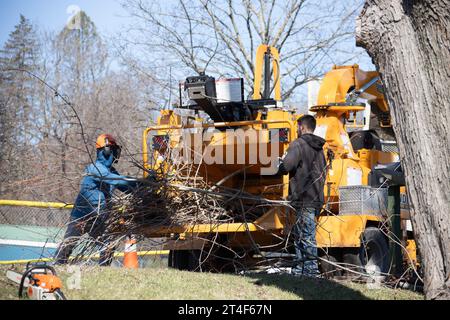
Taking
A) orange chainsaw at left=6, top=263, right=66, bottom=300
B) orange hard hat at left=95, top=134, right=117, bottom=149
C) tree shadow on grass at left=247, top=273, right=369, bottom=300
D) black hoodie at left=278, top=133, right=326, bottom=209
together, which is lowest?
tree shadow on grass at left=247, top=273, right=369, bottom=300

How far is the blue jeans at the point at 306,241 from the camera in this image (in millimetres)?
7652

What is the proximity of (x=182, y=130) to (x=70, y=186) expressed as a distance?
1.61 metres

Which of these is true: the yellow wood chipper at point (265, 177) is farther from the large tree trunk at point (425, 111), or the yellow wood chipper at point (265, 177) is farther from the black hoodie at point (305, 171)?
the large tree trunk at point (425, 111)

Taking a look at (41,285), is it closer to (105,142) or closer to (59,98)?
(105,142)

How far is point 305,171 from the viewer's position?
7.87 m

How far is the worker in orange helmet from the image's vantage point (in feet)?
25.2

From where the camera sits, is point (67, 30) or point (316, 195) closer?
point (316, 195)

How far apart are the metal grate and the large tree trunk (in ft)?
9.41

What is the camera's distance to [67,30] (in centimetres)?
2623

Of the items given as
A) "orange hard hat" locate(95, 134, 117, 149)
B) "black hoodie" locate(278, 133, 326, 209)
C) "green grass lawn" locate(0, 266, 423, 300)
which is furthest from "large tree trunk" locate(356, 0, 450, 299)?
"orange hard hat" locate(95, 134, 117, 149)

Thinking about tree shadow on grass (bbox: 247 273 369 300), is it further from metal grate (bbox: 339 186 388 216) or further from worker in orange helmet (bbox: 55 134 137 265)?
worker in orange helmet (bbox: 55 134 137 265)

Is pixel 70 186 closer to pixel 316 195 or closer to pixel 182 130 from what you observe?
pixel 182 130

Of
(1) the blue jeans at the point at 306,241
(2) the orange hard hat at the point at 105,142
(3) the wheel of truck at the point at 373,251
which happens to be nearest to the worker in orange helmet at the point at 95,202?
(2) the orange hard hat at the point at 105,142
